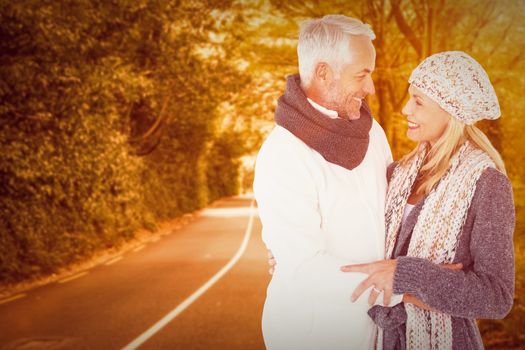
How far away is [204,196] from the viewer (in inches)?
1395

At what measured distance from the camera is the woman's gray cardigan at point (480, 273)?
7.09 ft

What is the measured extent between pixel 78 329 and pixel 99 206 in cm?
763

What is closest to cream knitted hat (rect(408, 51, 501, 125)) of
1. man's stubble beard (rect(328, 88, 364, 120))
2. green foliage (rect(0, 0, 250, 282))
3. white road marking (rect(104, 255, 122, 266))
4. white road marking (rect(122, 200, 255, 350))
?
man's stubble beard (rect(328, 88, 364, 120))

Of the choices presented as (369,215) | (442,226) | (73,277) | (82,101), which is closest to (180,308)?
(73,277)

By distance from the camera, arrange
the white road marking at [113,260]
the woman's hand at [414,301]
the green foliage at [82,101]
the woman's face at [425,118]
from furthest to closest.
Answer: the white road marking at [113,260] → the green foliage at [82,101] → the woman's face at [425,118] → the woman's hand at [414,301]

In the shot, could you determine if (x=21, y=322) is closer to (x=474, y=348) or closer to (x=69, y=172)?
(x=69, y=172)

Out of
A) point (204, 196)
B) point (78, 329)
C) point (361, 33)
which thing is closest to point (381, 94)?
point (78, 329)

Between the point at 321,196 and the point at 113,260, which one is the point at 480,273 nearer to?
the point at 321,196

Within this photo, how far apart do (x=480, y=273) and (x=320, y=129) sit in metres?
0.82

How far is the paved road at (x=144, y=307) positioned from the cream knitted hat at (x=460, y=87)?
16.8 feet

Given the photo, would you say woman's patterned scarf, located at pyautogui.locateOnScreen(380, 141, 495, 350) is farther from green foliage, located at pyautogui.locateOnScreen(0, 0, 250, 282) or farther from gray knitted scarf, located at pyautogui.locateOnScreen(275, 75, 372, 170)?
green foliage, located at pyautogui.locateOnScreen(0, 0, 250, 282)

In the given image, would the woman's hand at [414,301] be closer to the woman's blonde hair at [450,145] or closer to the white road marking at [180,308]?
the woman's blonde hair at [450,145]

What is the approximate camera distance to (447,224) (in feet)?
7.64

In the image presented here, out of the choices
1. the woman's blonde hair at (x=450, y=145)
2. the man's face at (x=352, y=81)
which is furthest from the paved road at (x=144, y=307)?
the man's face at (x=352, y=81)
